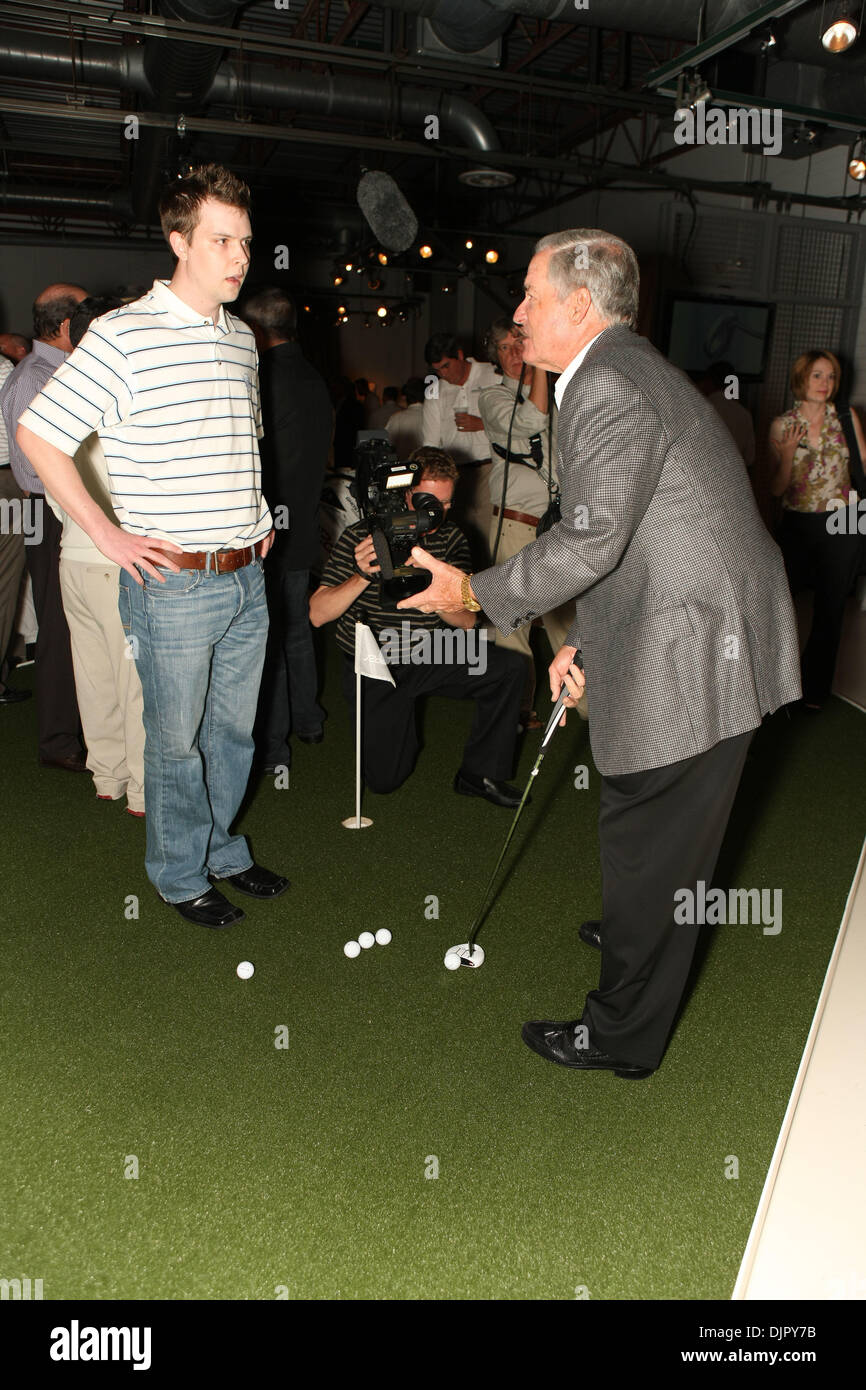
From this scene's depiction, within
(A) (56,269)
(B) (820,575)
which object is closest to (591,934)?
(B) (820,575)

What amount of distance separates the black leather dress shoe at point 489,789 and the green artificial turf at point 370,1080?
141 millimetres

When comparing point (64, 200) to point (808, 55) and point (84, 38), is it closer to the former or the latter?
point (84, 38)

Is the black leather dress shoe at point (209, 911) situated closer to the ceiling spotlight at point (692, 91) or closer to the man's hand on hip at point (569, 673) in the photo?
the man's hand on hip at point (569, 673)

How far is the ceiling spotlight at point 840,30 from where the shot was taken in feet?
11.7

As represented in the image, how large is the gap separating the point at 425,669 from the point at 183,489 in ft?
4.68

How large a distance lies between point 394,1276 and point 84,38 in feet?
25.9

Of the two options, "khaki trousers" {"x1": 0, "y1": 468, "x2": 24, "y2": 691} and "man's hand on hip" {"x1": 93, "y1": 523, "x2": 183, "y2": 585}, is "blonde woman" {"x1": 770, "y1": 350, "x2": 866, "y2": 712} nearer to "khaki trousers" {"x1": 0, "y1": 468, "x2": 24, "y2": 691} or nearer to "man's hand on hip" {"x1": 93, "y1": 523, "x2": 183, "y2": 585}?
"man's hand on hip" {"x1": 93, "y1": 523, "x2": 183, "y2": 585}

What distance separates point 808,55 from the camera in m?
3.79

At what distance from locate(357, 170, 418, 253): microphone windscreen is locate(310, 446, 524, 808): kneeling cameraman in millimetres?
4099

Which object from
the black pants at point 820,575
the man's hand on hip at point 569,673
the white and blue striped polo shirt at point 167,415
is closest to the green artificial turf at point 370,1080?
the man's hand on hip at point 569,673

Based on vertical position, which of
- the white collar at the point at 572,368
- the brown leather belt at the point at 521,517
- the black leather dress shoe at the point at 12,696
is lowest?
the black leather dress shoe at the point at 12,696

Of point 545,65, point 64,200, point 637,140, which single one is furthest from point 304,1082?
point 64,200

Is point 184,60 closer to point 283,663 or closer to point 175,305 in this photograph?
point 283,663
